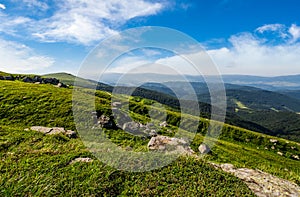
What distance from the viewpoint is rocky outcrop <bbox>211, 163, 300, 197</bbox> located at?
444 inches

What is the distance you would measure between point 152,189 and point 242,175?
18.8ft

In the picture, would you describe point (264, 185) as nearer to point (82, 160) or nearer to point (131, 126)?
point (82, 160)

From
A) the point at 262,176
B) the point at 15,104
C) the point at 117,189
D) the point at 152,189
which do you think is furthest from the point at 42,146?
the point at 15,104

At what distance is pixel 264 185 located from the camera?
39.2ft

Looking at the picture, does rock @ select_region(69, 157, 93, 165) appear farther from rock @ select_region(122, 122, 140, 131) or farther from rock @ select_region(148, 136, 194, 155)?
rock @ select_region(122, 122, 140, 131)

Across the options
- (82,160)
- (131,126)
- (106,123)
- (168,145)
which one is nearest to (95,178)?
(82,160)

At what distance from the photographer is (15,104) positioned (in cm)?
3447

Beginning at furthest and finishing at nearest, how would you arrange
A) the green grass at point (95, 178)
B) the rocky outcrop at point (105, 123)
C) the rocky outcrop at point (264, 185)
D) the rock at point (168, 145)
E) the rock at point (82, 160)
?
the rocky outcrop at point (105, 123), the rock at point (168, 145), the rock at point (82, 160), the rocky outcrop at point (264, 185), the green grass at point (95, 178)

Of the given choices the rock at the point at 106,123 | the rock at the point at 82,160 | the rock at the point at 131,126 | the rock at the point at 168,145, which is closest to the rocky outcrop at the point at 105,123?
the rock at the point at 106,123

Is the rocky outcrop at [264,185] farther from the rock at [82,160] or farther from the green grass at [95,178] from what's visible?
the rock at [82,160]

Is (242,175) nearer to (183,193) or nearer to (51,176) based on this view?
(183,193)

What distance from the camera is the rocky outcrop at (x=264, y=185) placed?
11273mm

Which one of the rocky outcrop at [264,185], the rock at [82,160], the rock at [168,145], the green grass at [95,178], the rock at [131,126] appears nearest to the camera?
the green grass at [95,178]

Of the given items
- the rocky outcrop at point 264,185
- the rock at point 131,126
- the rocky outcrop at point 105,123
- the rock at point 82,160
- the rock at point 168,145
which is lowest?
the rock at point 131,126
